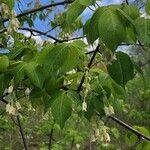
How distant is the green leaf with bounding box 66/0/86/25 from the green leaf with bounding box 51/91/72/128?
0.97 feet

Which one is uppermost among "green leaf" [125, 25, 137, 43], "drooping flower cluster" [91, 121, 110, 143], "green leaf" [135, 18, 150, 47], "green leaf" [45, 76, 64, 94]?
"green leaf" [135, 18, 150, 47]

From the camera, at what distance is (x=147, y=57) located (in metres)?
18.9

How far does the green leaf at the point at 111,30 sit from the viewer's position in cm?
159

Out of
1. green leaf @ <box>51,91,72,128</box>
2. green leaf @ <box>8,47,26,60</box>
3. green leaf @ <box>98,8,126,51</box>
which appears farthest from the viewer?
green leaf @ <box>8,47,26,60</box>

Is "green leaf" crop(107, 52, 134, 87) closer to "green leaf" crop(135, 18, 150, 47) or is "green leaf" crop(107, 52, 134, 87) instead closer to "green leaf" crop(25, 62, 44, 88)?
"green leaf" crop(135, 18, 150, 47)

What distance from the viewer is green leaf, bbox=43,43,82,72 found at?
1780 mm

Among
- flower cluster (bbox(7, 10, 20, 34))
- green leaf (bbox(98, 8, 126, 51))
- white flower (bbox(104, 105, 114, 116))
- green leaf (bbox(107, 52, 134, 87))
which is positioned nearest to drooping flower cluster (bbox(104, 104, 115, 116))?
white flower (bbox(104, 105, 114, 116))

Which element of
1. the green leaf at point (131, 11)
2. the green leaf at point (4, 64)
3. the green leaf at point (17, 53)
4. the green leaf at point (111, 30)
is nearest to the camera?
the green leaf at point (111, 30)

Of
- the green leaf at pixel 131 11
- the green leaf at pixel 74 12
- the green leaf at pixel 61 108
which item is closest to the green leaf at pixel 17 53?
the green leaf at pixel 61 108

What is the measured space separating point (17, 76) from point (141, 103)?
53.2ft

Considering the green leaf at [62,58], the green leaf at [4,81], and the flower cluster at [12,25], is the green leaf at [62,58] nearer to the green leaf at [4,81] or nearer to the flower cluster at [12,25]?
the green leaf at [4,81]

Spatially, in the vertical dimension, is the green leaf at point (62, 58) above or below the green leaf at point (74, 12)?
below

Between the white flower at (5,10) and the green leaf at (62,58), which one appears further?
the white flower at (5,10)

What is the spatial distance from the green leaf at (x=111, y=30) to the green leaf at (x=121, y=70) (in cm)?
20
